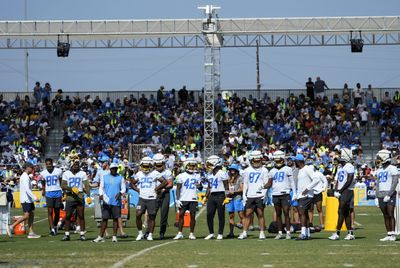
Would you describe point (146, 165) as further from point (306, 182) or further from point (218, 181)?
point (306, 182)

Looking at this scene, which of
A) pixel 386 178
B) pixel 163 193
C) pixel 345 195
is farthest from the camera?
pixel 163 193

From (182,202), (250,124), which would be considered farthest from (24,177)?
(250,124)

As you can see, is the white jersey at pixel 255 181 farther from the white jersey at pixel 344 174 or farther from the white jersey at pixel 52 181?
the white jersey at pixel 52 181

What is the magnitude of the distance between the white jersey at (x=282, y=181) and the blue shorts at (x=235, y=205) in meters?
2.04

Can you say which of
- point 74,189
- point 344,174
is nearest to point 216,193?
point 344,174

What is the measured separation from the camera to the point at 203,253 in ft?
58.8

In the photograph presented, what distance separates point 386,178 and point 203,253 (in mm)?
5011

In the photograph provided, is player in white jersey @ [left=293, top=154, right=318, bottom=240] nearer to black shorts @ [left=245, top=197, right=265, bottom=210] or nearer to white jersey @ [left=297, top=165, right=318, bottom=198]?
white jersey @ [left=297, top=165, right=318, bottom=198]

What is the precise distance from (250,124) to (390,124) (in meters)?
7.10

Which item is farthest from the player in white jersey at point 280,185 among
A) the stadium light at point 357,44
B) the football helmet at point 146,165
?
the stadium light at point 357,44

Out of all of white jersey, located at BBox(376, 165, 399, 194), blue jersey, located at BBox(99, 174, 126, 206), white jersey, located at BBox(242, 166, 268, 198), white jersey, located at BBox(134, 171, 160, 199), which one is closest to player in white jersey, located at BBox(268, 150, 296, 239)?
white jersey, located at BBox(242, 166, 268, 198)

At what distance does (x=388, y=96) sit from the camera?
5275 cm

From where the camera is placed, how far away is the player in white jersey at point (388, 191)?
20594 millimetres

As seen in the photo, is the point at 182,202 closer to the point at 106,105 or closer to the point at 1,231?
the point at 1,231
